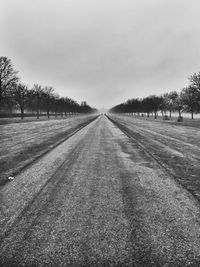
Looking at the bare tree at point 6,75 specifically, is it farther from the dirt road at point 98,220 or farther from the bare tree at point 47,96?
the dirt road at point 98,220

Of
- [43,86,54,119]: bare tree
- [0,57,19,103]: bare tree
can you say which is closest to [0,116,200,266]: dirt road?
[0,57,19,103]: bare tree

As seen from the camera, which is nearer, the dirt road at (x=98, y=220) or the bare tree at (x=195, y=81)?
the dirt road at (x=98, y=220)

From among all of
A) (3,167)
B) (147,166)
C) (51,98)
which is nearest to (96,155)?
(147,166)

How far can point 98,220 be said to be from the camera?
2.92 m

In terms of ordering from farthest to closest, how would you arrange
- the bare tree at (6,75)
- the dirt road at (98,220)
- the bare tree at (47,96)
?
the bare tree at (47,96) → the bare tree at (6,75) → the dirt road at (98,220)

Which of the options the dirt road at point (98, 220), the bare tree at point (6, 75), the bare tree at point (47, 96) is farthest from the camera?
the bare tree at point (47, 96)

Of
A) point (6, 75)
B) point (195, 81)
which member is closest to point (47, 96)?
point (6, 75)

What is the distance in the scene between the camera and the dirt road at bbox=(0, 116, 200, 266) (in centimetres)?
219

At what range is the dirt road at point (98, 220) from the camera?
86.0 inches

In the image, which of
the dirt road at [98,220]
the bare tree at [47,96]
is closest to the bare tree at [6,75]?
the bare tree at [47,96]

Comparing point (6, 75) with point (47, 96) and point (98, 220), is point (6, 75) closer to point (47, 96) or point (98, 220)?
point (47, 96)

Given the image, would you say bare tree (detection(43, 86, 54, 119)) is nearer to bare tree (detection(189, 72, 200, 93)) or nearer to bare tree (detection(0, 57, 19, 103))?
bare tree (detection(0, 57, 19, 103))

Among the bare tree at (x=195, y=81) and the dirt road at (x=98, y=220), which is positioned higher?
the bare tree at (x=195, y=81)

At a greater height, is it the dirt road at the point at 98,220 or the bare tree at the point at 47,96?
the bare tree at the point at 47,96
